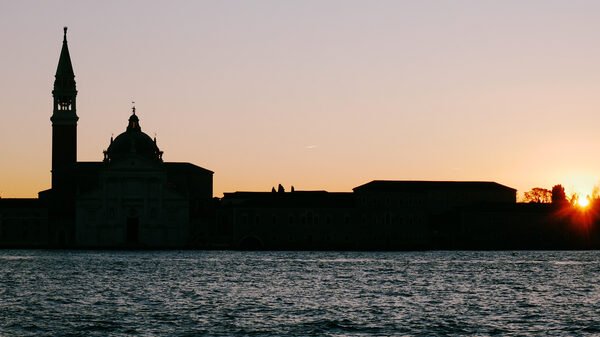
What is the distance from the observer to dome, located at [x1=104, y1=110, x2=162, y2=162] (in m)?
140

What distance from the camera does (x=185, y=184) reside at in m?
144

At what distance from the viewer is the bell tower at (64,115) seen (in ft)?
466

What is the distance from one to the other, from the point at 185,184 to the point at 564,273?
69623 millimetres

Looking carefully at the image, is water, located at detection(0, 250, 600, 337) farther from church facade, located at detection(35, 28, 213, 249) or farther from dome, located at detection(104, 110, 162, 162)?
dome, located at detection(104, 110, 162, 162)

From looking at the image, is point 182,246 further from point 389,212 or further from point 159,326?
point 159,326

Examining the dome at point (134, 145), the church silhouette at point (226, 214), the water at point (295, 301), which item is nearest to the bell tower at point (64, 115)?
the church silhouette at point (226, 214)

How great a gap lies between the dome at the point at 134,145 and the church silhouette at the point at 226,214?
0.15m

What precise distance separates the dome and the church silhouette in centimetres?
15

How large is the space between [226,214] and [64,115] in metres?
20.7

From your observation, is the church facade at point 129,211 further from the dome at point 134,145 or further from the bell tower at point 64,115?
the bell tower at point 64,115

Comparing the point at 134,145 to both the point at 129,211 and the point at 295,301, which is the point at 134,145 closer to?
the point at 129,211

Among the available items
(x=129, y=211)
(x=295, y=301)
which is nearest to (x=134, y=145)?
(x=129, y=211)

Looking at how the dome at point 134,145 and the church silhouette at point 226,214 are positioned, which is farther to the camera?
the dome at point 134,145

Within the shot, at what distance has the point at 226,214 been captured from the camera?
448 ft
